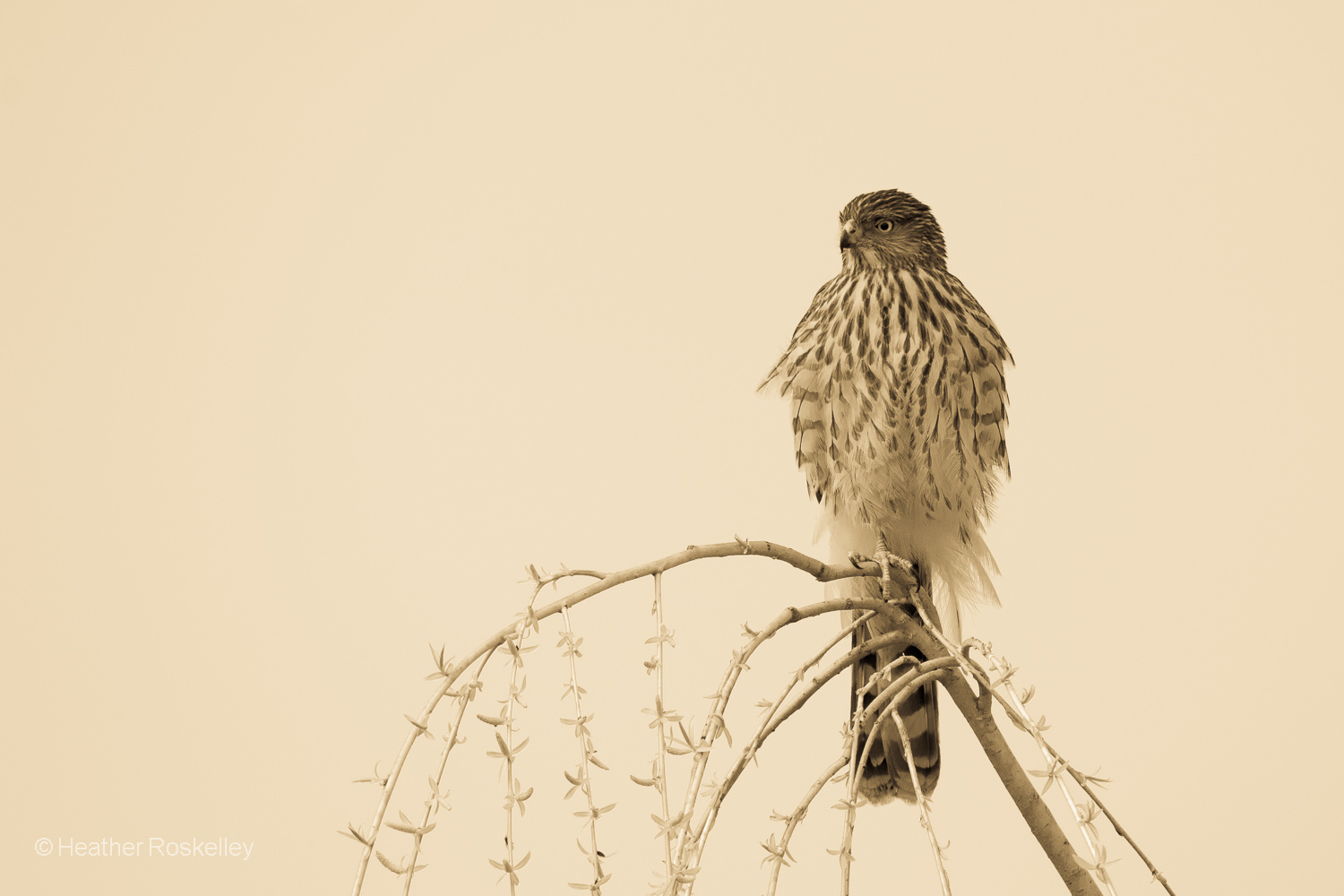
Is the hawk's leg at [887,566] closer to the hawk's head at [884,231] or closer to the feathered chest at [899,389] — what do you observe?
the feathered chest at [899,389]

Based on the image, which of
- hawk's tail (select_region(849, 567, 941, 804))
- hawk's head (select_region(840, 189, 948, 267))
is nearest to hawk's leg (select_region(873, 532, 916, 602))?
hawk's tail (select_region(849, 567, 941, 804))

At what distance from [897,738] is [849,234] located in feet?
2.42

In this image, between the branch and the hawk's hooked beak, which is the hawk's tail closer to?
the branch

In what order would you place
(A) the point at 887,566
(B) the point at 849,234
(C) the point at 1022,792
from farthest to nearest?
(B) the point at 849,234 < (A) the point at 887,566 < (C) the point at 1022,792

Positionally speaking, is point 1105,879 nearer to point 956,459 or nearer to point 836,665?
point 836,665

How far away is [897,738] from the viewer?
151 cm

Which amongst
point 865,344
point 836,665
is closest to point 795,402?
point 865,344

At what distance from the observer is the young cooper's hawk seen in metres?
1.53

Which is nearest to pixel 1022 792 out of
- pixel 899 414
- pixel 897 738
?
pixel 897 738

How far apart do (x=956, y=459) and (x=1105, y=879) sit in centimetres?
90

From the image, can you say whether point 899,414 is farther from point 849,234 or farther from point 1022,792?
point 1022,792

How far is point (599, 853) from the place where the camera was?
2.51ft

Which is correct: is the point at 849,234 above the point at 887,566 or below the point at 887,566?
above

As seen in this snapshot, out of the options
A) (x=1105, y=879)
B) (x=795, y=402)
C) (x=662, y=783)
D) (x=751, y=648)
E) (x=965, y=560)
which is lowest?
(x=1105, y=879)
